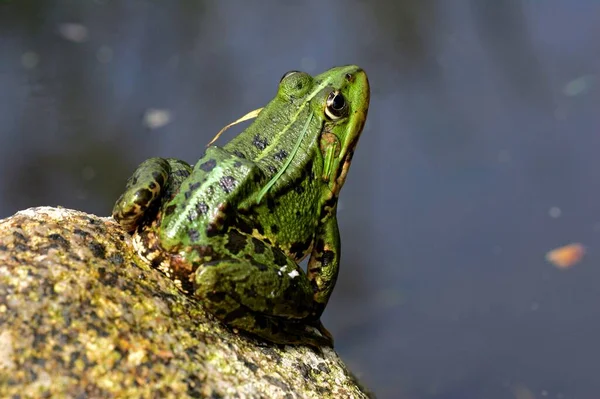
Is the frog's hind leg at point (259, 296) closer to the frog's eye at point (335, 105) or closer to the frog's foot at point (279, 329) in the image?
the frog's foot at point (279, 329)

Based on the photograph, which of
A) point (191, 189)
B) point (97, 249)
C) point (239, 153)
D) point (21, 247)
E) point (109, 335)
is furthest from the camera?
point (239, 153)

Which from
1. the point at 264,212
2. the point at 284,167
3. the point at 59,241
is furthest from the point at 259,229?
the point at 59,241

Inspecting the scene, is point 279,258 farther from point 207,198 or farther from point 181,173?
point 181,173

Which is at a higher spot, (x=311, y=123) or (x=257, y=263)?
(x=311, y=123)

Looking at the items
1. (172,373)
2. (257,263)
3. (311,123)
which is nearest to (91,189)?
(311,123)

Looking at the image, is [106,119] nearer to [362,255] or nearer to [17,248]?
[362,255]

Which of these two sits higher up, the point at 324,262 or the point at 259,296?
the point at 324,262

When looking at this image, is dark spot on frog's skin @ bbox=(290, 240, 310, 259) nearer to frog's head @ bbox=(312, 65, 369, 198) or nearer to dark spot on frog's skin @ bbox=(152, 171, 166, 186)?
frog's head @ bbox=(312, 65, 369, 198)
